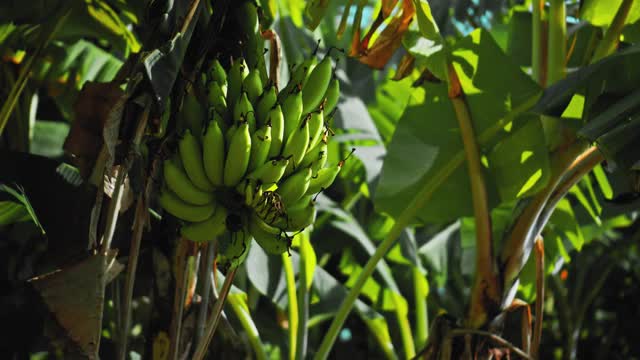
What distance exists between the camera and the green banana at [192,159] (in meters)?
0.90

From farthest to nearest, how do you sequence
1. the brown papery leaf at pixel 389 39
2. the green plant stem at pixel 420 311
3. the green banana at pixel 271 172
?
the green plant stem at pixel 420 311 < the brown papery leaf at pixel 389 39 < the green banana at pixel 271 172

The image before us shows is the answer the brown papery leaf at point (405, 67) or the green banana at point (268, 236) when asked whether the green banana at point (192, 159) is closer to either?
the green banana at point (268, 236)

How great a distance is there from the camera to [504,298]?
1279 millimetres

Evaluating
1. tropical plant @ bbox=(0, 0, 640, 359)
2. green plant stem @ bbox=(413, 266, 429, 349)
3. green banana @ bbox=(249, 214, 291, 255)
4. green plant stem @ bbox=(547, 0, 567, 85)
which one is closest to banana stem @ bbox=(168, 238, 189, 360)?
tropical plant @ bbox=(0, 0, 640, 359)

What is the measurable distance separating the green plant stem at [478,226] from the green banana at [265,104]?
1.54ft

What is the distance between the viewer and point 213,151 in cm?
89

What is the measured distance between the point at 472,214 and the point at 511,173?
0.39 feet

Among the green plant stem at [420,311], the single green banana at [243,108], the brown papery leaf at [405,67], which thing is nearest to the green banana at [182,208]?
the single green banana at [243,108]

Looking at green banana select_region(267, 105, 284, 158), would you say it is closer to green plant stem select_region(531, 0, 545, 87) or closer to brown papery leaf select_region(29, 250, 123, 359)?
brown papery leaf select_region(29, 250, 123, 359)

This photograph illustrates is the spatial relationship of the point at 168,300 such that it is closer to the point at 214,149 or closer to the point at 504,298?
the point at 214,149

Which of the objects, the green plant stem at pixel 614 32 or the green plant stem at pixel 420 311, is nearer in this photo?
the green plant stem at pixel 614 32

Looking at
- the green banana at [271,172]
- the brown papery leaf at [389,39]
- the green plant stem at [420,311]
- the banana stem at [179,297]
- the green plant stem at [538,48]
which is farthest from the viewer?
the green plant stem at [420,311]

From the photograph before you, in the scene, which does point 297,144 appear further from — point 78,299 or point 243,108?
point 78,299

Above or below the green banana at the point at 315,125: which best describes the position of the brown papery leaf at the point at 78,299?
below
